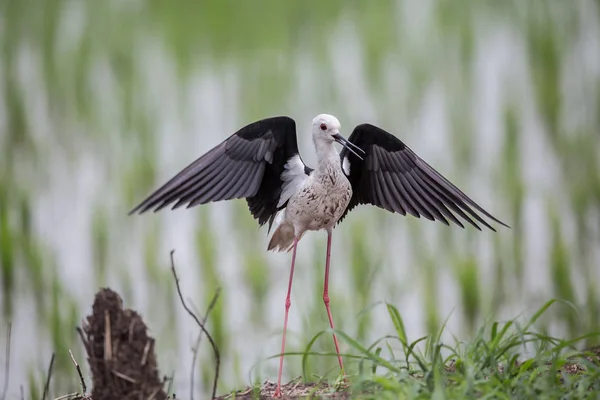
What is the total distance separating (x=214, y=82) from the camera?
34.2 feet

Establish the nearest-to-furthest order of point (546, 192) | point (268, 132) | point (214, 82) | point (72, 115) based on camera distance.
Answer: point (268, 132) → point (546, 192) → point (72, 115) → point (214, 82)

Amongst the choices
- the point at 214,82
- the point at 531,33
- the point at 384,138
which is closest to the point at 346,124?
the point at 214,82

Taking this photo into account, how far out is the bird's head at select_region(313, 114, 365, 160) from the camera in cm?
523

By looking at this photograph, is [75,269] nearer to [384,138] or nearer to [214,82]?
[214,82]

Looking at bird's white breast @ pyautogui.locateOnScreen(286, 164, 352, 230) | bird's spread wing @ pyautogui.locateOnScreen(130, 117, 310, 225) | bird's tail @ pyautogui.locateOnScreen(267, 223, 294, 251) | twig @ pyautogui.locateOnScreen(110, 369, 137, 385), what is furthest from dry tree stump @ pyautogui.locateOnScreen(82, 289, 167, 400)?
bird's tail @ pyautogui.locateOnScreen(267, 223, 294, 251)

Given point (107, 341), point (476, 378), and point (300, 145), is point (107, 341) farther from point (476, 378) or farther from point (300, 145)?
point (300, 145)

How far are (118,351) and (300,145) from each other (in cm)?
540

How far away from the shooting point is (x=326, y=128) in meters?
5.27

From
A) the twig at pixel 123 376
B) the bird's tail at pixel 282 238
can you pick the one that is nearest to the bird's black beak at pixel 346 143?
the bird's tail at pixel 282 238

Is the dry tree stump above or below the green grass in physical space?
above

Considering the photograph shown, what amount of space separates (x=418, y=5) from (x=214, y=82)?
117 inches

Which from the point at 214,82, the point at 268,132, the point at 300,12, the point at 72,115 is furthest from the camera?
the point at 300,12

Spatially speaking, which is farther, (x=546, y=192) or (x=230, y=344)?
(x=546, y=192)

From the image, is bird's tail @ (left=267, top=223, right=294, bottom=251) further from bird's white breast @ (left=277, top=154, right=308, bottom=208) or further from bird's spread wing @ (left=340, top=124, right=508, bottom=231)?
bird's spread wing @ (left=340, top=124, right=508, bottom=231)
